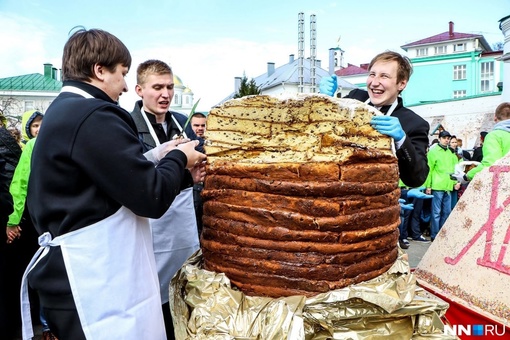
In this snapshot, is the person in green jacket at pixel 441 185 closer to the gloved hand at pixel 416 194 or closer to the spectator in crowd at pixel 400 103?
the gloved hand at pixel 416 194

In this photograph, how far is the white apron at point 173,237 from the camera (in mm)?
2238

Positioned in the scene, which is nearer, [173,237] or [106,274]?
[106,274]

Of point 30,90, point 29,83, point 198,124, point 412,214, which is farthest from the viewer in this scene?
point 29,83

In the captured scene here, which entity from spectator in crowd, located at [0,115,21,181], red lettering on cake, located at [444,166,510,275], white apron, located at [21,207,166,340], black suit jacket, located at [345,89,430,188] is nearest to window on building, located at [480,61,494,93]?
red lettering on cake, located at [444,166,510,275]

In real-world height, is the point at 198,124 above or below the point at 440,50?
below

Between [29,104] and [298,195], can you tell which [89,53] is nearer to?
[298,195]

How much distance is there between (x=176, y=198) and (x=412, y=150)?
116cm

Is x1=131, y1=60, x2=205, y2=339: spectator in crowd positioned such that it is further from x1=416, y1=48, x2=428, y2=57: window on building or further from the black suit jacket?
x1=416, y1=48, x2=428, y2=57: window on building

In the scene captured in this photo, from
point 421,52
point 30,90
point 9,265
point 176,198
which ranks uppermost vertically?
point 421,52

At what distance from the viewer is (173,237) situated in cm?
226

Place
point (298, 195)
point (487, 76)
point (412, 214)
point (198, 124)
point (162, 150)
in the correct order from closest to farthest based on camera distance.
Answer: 1. point (298, 195)
2. point (162, 150)
3. point (198, 124)
4. point (412, 214)
5. point (487, 76)

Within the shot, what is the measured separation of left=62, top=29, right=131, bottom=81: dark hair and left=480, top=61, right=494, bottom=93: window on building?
138 feet

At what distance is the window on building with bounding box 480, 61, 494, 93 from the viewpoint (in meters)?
37.6

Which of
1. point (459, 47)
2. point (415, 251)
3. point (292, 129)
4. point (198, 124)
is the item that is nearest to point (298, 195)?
point (292, 129)
